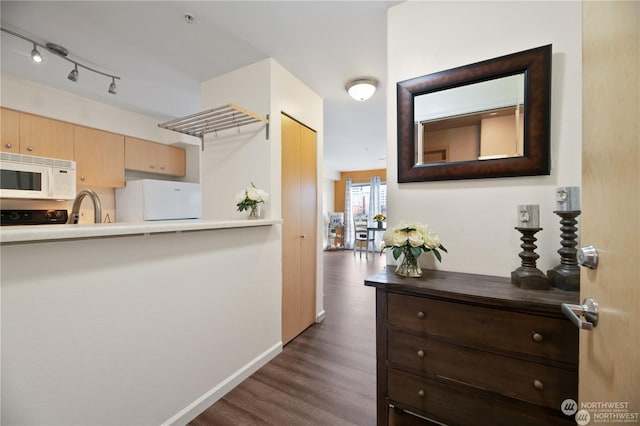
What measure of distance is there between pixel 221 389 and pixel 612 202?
2067 millimetres

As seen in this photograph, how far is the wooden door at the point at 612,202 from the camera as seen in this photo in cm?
52

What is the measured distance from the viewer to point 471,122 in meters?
1.33

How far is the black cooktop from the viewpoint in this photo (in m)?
2.43

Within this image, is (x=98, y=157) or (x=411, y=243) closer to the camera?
(x=411, y=243)

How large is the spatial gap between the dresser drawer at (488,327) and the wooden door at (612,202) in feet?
0.73

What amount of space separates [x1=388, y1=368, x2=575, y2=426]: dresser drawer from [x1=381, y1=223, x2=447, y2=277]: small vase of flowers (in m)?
0.50

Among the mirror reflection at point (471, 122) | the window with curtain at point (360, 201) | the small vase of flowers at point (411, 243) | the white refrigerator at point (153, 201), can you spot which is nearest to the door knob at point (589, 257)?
the small vase of flowers at point (411, 243)

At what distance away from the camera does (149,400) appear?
4.12ft

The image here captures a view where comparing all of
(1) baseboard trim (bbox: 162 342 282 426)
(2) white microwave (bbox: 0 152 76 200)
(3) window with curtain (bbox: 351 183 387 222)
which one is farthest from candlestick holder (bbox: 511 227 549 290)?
(3) window with curtain (bbox: 351 183 387 222)

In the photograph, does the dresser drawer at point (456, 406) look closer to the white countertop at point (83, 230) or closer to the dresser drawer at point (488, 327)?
the dresser drawer at point (488, 327)

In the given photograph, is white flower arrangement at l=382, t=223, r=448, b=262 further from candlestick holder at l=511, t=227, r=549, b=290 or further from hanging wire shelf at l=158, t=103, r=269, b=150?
hanging wire shelf at l=158, t=103, r=269, b=150

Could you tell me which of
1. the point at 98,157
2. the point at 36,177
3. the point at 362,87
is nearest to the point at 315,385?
the point at 362,87

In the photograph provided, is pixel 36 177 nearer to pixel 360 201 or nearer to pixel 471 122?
pixel 471 122

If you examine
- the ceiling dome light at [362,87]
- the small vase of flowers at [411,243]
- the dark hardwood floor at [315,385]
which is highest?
the ceiling dome light at [362,87]
